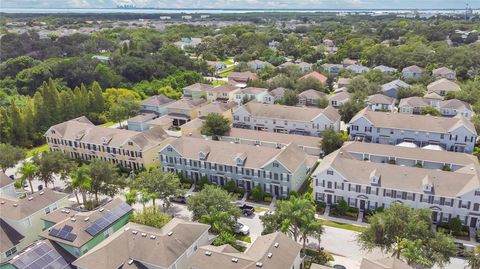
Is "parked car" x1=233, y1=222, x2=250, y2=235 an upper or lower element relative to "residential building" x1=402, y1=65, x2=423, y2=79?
lower

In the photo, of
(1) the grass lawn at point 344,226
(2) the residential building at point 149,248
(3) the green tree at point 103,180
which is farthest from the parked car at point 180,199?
(1) the grass lawn at point 344,226

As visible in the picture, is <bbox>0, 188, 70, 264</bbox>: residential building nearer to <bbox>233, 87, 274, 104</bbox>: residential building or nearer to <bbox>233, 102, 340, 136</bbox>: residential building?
<bbox>233, 102, 340, 136</bbox>: residential building

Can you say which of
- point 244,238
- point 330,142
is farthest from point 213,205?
point 330,142

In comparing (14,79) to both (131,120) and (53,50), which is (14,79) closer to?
(53,50)

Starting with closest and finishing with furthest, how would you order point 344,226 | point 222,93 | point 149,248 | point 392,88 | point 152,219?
point 149,248
point 152,219
point 344,226
point 392,88
point 222,93

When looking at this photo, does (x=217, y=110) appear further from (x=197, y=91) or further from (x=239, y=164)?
(x=239, y=164)

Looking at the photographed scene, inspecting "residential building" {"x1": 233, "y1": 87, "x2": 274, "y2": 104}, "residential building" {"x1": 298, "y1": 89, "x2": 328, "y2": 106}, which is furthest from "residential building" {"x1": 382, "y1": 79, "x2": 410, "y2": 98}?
"residential building" {"x1": 233, "y1": 87, "x2": 274, "y2": 104}
